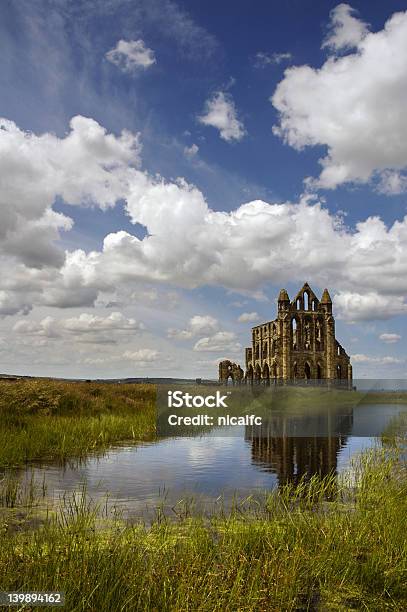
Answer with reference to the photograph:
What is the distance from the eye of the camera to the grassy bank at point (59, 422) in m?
15.9

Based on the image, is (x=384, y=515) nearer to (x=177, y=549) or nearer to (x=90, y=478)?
(x=177, y=549)

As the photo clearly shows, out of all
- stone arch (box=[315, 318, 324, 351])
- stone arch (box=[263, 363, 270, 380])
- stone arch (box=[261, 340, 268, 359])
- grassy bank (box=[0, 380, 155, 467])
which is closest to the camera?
grassy bank (box=[0, 380, 155, 467])

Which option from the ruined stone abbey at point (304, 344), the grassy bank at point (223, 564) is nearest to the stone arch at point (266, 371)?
the ruined stone abbey at point (304, 344)

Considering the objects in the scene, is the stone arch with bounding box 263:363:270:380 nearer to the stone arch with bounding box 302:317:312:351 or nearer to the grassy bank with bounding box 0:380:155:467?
the stone arch with bounding box 302:317:312:351

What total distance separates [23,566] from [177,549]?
2063 mm

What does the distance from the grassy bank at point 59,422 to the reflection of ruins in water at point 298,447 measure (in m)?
5.35

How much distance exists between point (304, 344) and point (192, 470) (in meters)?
64.0

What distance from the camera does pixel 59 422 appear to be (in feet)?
62.5

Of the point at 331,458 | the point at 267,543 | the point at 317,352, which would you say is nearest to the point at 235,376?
the point at 317,352

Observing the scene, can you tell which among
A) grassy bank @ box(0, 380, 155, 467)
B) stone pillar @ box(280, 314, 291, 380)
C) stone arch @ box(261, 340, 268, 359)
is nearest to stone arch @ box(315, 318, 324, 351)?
stone pillar @ box(280, 314, 291, 380)

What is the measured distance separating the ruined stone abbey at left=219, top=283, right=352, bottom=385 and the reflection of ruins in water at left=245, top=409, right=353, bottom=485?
40.2m

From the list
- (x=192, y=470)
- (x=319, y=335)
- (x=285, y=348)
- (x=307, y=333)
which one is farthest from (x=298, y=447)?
(x=319, y=335)

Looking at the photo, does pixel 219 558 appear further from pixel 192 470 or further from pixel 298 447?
pixel 298 447

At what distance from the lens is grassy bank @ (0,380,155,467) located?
627 inches
